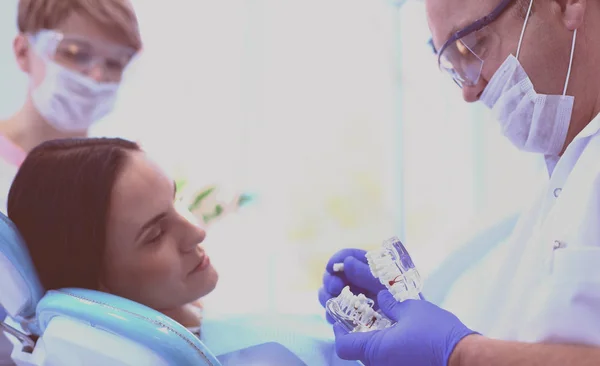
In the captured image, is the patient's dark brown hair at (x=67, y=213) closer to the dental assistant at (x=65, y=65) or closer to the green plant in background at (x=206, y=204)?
the dental assistant at (x=65, y=65)

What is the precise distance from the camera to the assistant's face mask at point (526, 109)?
1137mm

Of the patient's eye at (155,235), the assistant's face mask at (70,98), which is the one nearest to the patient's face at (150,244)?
the patient's eye at (155,235)

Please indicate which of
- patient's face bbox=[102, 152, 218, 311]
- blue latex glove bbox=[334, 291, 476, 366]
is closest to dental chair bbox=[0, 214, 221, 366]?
patient's face bbox=[102, 152, 218, 311]

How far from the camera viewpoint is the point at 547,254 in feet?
3.32

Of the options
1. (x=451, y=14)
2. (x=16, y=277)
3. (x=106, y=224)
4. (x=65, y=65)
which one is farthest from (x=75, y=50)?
(x=451, y=14)

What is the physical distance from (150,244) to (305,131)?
99cm

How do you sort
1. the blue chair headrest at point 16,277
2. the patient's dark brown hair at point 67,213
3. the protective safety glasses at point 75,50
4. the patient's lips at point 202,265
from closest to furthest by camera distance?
the blue chair headrest at point 16,277
the patient's dark brown hair at point 67,213
the patient's lips at point 202,265
the protective safety glasses at point 75,50

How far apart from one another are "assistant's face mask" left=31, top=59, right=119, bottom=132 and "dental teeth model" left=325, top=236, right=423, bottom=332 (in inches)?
44.5

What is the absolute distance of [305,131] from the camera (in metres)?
2.05

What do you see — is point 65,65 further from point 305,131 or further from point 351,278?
point 351,278

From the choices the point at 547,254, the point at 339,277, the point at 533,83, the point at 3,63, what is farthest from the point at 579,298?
the point at 3,63

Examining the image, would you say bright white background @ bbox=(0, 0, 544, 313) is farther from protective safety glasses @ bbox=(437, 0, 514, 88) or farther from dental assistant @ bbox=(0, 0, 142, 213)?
protective safety glasses @ bbox=(437, 0, 514, 88)

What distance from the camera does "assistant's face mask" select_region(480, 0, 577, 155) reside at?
1137mm

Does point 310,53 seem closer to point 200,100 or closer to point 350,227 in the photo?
point 200,100
